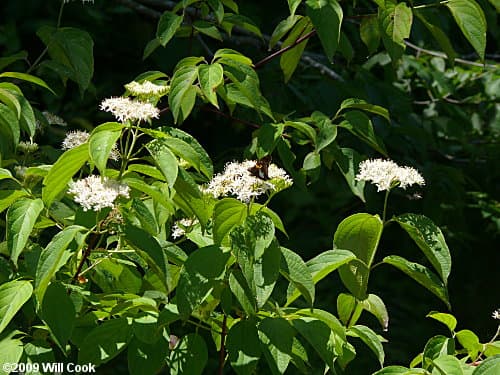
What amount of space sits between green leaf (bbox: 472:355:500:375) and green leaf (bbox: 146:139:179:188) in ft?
1.77

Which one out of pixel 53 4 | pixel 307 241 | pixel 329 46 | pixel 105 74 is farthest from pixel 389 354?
pixel 329 46

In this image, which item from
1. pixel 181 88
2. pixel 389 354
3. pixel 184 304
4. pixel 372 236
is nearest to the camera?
pixel 184 304

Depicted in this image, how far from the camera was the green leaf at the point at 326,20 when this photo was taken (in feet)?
5.78

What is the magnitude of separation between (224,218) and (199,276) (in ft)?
0.36

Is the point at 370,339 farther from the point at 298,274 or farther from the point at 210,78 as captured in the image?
the point at 210,78

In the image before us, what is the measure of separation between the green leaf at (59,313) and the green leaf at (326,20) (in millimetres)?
768

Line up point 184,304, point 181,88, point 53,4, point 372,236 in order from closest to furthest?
point 184,304 → point 372,236 → point 181,88 → point 53,4

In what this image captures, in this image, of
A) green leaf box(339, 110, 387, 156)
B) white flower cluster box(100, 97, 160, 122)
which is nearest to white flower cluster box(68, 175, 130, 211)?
white flower cluster box(100, 97, 160, 122)

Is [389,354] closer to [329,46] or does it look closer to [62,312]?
[329,46]

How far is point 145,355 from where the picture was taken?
1397mm

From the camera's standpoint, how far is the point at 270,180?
1470 millimetres

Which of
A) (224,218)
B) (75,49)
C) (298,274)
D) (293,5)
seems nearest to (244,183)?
(224,218)

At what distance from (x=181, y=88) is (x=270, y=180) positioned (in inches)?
12.7

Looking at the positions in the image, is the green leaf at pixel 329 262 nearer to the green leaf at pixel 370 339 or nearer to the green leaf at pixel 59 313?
the green leaf at pixel 370 339
